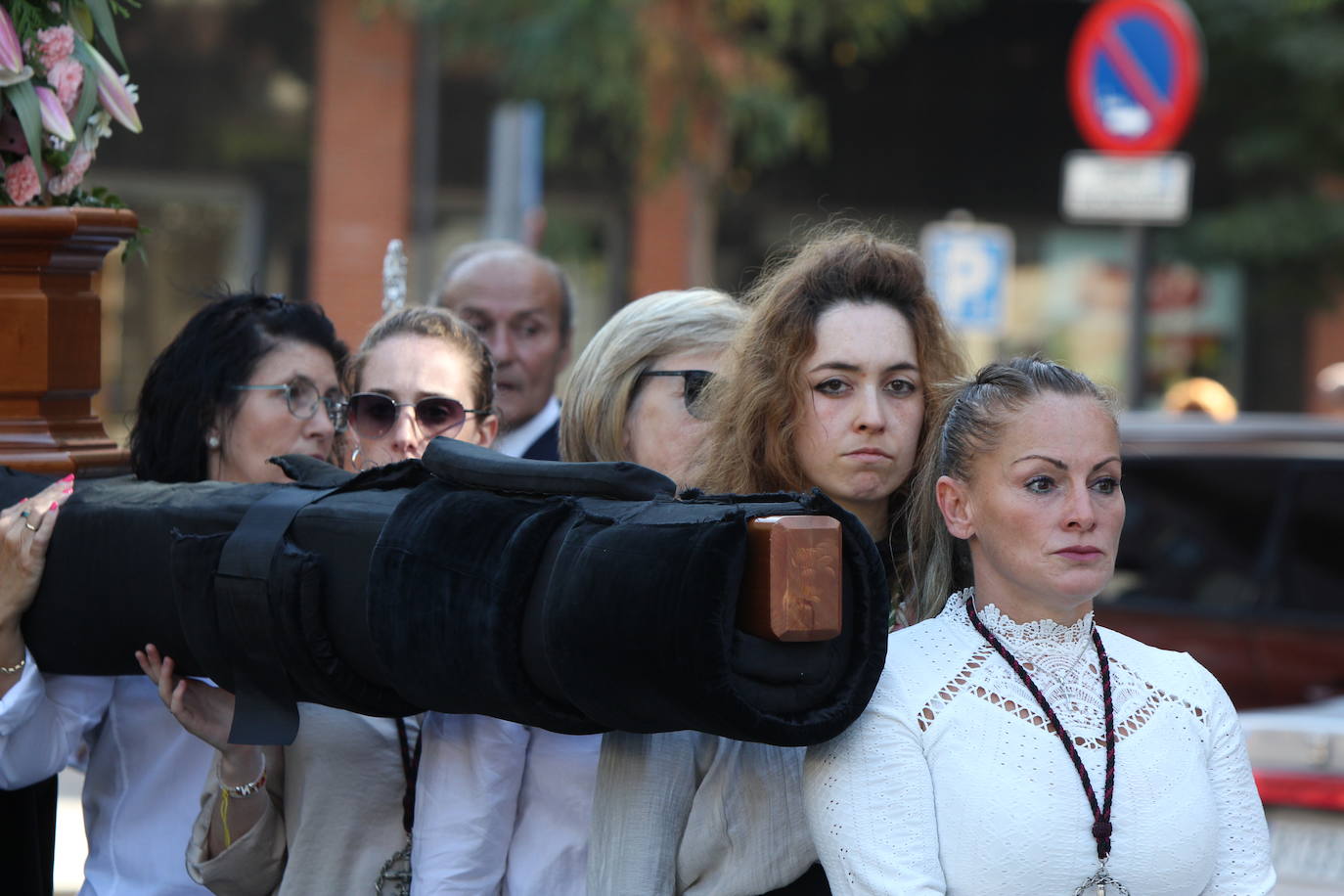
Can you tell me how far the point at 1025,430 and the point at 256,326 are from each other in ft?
5.10

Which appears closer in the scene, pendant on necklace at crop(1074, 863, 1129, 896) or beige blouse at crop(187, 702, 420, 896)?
pendant on necklace at crop(1074, 863, 1129, 896)

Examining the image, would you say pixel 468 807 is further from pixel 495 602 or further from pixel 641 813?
pixel 495 602

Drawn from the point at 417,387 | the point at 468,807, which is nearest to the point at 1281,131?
the point at 417,387

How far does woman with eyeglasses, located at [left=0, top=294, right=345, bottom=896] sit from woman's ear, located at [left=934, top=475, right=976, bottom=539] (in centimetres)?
128

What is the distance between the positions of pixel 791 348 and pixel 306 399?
0.98m

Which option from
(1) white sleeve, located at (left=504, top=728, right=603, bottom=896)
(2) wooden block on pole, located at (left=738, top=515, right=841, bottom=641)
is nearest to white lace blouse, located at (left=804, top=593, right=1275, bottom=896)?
(2) wooden block on pole, located at (left=738, top=515, right=841, bottom=641)

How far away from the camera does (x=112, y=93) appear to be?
117 inches

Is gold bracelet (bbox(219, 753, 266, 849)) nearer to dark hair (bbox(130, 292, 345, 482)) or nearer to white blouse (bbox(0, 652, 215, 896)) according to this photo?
white blouse (bbox(0, 652, 215, 896))

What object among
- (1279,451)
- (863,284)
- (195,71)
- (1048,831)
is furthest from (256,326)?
(195,71)

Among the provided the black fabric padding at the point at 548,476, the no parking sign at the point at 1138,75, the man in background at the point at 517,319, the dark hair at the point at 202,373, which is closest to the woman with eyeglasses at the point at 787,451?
the black fabric padding at the point at 548,476

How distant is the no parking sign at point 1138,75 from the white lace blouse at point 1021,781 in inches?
265

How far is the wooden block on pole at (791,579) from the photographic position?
1.96 metres

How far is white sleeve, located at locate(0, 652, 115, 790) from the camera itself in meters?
2.65

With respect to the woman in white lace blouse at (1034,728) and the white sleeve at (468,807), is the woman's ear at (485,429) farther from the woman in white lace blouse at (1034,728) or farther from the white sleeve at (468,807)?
the woman in white lace blouse at (1034,728)
